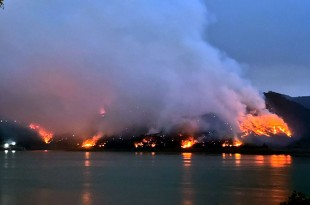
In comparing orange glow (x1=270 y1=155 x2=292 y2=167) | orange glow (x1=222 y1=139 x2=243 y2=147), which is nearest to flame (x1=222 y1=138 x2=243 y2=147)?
orange glow (x1=222 y1=139 x2=243 y2=147)

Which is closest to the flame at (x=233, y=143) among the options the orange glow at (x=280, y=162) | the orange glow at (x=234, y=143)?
the orange glow at (x=234, y=143)

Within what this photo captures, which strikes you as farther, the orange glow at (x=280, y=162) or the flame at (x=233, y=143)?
the flame at (x=233, y=143)

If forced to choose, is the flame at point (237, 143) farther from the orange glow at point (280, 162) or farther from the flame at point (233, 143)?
the orange glow at point (280, 162)

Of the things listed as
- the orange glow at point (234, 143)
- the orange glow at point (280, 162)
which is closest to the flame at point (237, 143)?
the orange glow at point (234, 143)

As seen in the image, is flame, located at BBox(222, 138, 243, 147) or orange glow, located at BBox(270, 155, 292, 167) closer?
orange glow, located at BBox(270, 155, 292, 167)

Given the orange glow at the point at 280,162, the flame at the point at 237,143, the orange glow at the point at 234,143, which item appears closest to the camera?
the orange glow at the point at 280,162

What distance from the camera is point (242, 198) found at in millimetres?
40969

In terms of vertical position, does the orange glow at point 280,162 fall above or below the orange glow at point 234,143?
below

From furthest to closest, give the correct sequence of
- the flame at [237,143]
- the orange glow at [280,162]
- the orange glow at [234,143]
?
1. the orange glow at [234,143]
2. the flame at [237,143]
3. the orange glow at [280,162]

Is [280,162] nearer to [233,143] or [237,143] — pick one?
[237,143]

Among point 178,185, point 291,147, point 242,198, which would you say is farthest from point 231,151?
point 242,198

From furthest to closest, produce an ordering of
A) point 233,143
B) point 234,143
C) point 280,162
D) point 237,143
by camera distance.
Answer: point 233,143 < point 234,143 < point 237,143 < point 280,162

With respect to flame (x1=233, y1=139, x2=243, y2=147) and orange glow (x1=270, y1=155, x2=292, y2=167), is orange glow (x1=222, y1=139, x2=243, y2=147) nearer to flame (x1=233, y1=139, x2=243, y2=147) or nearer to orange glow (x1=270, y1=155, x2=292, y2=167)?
flame (x1=233, y1=139, x2=243, y2=147)

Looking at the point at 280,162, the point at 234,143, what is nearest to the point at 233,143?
the point at 234,143
